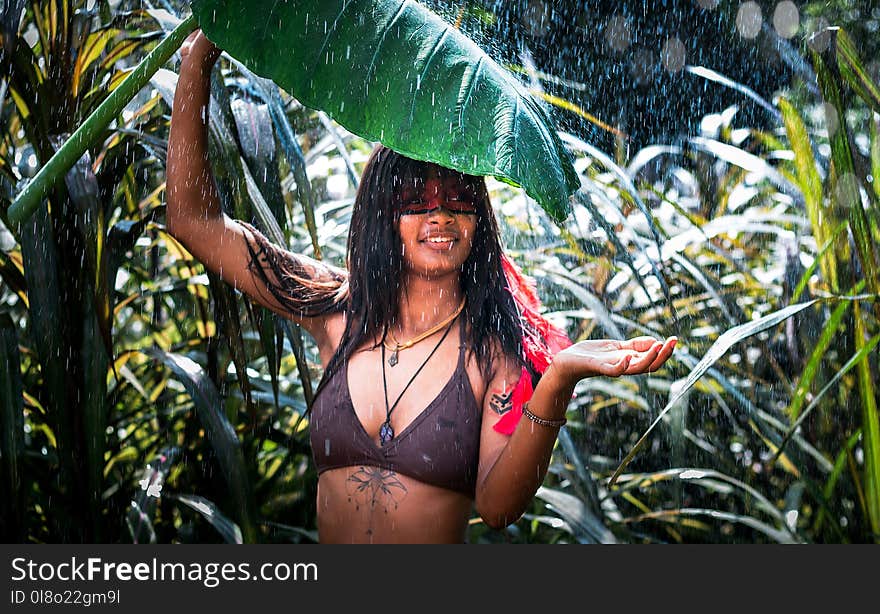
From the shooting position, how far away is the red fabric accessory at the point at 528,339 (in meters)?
1.14

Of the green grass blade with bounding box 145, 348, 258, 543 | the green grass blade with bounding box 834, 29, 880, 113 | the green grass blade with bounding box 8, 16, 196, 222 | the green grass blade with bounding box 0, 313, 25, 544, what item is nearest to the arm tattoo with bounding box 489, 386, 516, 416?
the green grass blade with bounding box 145, 348, 258, 543

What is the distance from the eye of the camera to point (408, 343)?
47.3 inches

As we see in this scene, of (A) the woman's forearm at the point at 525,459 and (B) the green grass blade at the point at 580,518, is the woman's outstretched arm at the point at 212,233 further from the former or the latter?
(B) the green grass blade at the point at 580,518

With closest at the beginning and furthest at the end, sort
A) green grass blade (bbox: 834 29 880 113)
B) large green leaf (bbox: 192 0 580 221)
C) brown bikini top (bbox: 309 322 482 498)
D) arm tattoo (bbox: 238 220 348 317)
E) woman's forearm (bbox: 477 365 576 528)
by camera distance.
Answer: large green leaf (bbox: 192 0 580 221), woman's forearm (bbox: 477 365 576 528), brown bikini top (bbox: 309 322 482 498), arm tattoo (bbox: 238 220 348 317), green grass blade (bbox: 834 29 880 113)

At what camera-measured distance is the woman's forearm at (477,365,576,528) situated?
1012 millimetres

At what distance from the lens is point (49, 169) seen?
0.96 metres

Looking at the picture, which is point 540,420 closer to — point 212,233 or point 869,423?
point 212,233

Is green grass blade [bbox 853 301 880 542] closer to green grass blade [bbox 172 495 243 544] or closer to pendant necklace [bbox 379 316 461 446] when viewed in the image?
pendant necklace [bbox 379 316 461 446]

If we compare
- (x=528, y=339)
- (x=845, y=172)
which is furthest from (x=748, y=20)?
(x=528, y=339)

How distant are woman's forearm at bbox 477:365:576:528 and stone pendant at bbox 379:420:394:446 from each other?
130mm

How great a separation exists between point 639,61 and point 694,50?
203 millimetres

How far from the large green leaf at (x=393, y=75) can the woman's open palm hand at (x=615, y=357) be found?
0.16m

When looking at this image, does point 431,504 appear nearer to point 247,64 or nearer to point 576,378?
point 576,378

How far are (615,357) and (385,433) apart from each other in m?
0.35
